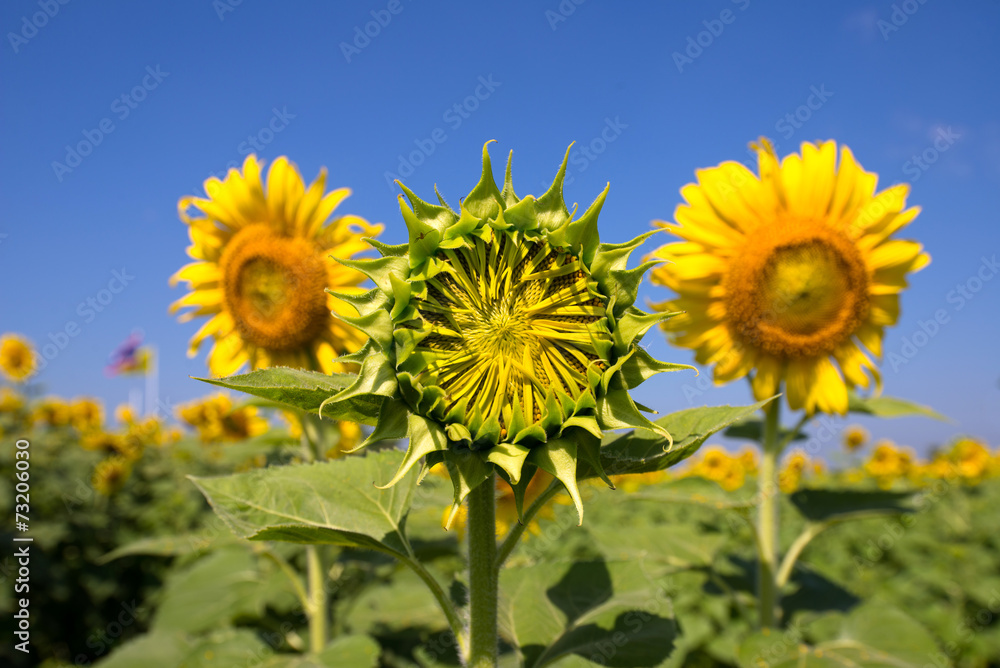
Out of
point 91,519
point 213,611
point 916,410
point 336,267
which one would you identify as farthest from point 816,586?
point 91,519

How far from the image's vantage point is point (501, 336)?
1284 millimetres

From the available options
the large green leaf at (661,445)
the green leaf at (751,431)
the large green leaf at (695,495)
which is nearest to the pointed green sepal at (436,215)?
the large green leaf at (661,445)

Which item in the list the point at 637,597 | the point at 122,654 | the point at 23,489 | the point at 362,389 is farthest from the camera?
the point at 23,489

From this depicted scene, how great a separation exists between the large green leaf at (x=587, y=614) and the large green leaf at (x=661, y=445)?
634 mm

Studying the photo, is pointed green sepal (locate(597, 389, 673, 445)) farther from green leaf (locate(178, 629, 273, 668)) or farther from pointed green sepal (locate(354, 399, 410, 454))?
green leaf (locate(178, 629, 273, 668))

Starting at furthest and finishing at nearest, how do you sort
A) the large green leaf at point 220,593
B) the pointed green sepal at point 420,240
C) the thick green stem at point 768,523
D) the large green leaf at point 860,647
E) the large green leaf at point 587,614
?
the large green leaf at point 220,593 < the thick green stem at point 768,523 < the large green leaf at point 860,647 < the large green leaf at point 587,614 < the pointed green sepal at point 420,240

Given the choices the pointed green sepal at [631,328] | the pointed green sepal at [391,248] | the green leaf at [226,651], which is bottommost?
the green leaf at [226,651]

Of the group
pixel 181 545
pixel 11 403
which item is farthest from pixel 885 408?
pixel 11 403

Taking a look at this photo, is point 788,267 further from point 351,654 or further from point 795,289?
point 351,654

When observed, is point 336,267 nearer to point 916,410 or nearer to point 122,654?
point 122,654

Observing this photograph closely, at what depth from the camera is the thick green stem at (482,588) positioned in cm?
146

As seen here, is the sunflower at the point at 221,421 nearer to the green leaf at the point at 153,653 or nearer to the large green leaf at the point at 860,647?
the green leaf at the point at 153,653

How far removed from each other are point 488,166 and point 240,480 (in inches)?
39.8

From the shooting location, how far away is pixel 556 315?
129 centimetres
